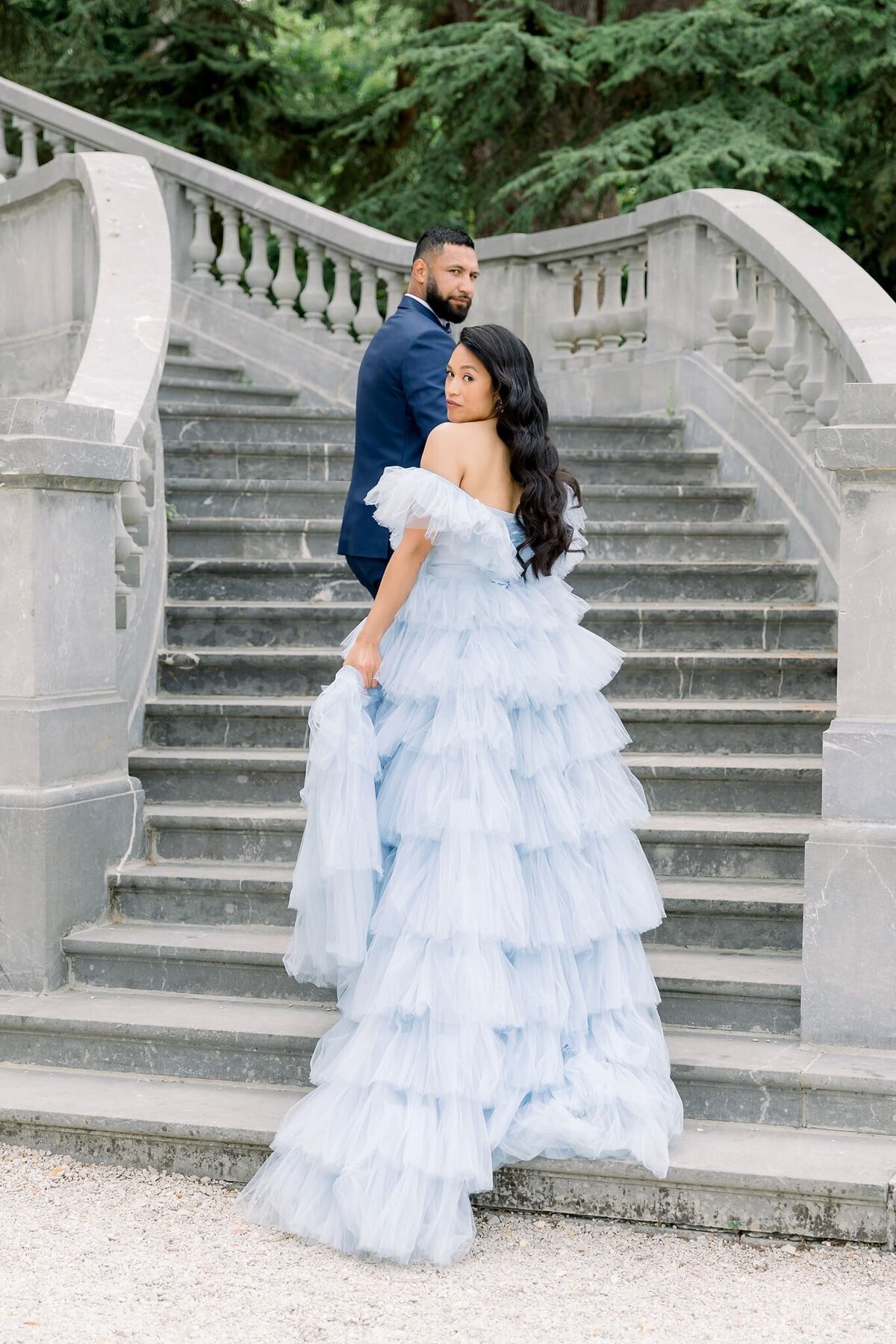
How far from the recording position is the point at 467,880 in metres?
3.78

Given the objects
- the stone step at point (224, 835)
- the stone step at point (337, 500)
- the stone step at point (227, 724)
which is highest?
the stone step at point (337, 500)

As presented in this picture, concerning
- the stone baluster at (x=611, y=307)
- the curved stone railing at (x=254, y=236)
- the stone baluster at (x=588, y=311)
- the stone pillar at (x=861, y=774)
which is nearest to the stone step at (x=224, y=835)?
the stone pillar at (x=861, y=774)

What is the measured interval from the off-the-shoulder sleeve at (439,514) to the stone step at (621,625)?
2.36m

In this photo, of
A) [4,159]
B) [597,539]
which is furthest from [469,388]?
[4,159]

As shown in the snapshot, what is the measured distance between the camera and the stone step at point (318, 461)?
7.54m

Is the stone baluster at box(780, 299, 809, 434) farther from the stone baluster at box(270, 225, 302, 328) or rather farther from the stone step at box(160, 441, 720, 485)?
A: the stone baluster at box(270, 225, 302, 328)

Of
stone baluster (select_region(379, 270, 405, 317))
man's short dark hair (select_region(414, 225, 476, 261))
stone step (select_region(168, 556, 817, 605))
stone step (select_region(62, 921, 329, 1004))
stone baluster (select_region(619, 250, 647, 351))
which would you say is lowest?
stone step (select_region(62, 921, 329, 1004))

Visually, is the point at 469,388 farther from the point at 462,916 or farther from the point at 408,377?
the point at 462,916

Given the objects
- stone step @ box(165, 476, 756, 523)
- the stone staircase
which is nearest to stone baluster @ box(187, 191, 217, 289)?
the stone staircase

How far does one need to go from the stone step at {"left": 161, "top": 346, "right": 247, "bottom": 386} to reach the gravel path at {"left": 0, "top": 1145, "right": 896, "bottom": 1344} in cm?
628

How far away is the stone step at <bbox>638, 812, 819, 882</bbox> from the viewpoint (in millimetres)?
5047

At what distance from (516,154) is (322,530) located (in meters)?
5.87

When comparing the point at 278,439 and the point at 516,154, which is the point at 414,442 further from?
the point at 516,154

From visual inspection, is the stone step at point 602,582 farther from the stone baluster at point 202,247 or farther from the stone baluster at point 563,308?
the stone baluster at point 202,247
